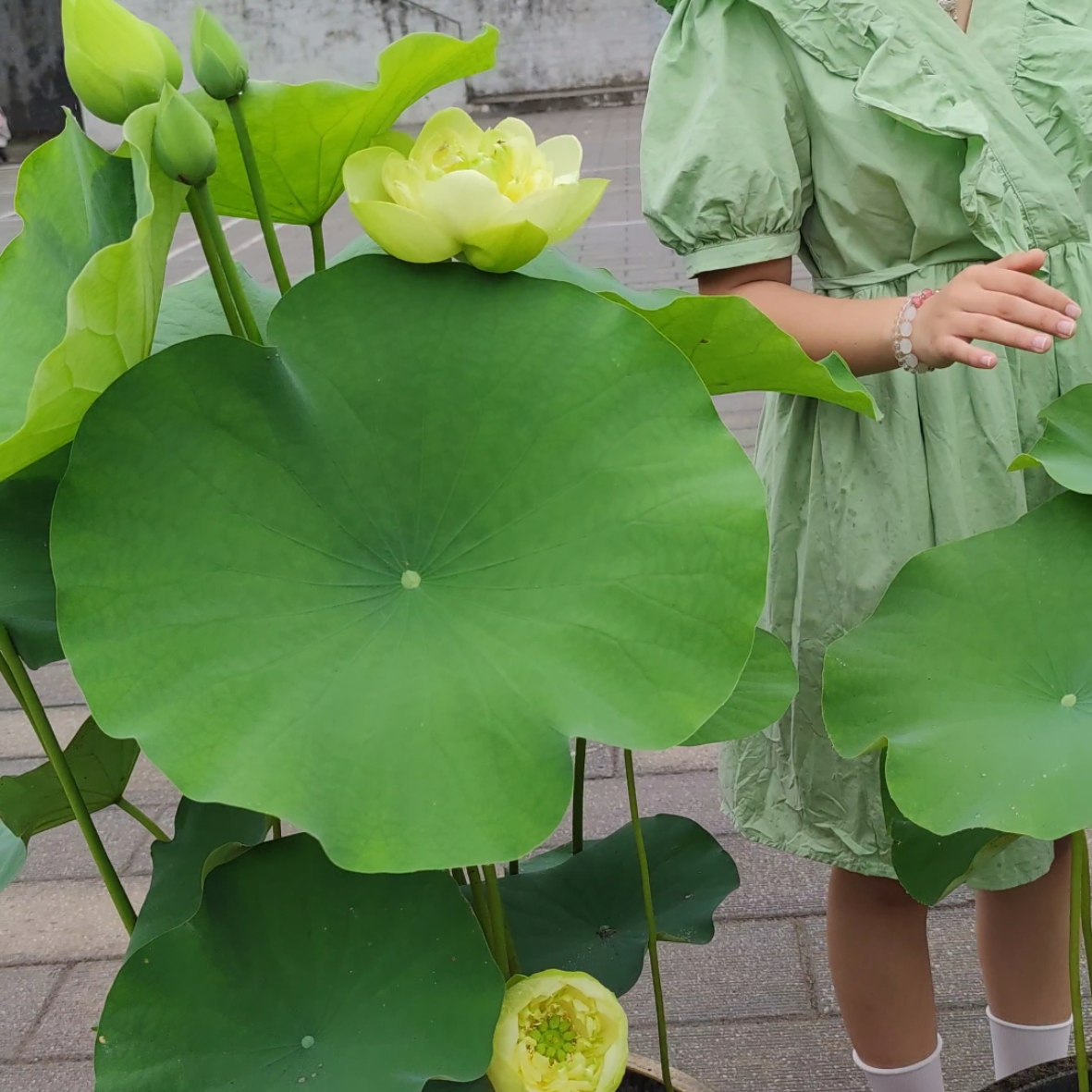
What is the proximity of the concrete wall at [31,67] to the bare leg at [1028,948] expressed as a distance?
520 inches

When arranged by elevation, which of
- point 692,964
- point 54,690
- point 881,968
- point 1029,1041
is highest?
point 881,968

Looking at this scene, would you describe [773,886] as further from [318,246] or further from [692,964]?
[318,246]

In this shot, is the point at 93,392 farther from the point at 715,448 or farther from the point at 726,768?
the point at 726,768

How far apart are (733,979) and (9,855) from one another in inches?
38.4

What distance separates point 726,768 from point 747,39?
1.71 ft

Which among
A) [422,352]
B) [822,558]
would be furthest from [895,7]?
[422,352]

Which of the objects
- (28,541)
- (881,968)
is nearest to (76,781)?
(28,541)

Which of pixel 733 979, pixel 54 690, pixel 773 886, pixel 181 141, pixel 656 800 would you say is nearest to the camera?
pixel 181 141

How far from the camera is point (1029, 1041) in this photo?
1.04 metres

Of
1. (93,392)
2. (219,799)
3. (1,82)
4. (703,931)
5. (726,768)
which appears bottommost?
(1,82)

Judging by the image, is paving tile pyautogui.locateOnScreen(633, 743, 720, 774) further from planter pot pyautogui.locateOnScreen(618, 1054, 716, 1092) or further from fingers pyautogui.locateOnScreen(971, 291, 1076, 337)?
fingers pyautogui.locateOnScreen(971, 291, 1076, 337)

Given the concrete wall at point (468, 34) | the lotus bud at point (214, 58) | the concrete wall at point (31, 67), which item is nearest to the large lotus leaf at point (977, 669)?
the lotus bud at point (214, 58)

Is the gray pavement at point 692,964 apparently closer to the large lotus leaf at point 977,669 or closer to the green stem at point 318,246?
the large lotus leaf at point 977,669

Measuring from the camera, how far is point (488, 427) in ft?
1.61
